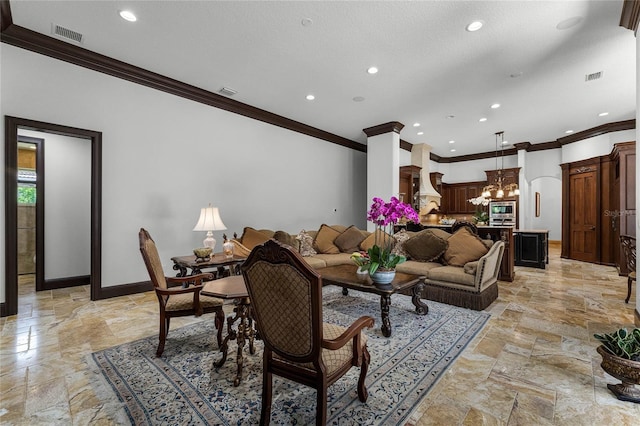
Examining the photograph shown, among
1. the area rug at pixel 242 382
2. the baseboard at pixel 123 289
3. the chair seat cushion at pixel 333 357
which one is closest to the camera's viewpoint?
the chair seat cushion at pixel 333 357

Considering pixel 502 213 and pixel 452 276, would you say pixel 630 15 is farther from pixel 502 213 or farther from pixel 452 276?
pixel 502 213

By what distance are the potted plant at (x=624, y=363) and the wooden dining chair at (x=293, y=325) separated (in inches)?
68.8

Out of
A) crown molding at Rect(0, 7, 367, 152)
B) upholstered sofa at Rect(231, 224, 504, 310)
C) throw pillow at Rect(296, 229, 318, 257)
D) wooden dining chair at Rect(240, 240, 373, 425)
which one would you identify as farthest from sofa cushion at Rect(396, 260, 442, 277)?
crown molding at Rect(0, 7, 367, 152)

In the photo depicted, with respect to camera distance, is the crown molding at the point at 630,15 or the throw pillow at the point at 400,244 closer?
the crown molding at the point at 630,15

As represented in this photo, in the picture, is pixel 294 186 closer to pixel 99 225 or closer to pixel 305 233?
pixel 305 233

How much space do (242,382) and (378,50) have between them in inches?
150

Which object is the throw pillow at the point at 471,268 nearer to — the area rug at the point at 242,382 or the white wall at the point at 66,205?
the area rug at the point at 242,382

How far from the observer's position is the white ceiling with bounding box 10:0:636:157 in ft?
9.65

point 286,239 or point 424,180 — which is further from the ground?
point 424,180

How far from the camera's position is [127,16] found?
3.05 meters

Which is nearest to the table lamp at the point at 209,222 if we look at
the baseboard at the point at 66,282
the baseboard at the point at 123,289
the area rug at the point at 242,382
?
the area rug at the point at 242,382

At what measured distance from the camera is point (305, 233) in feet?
18.2

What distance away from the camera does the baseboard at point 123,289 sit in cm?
394

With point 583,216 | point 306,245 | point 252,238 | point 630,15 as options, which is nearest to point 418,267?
point 306,245
